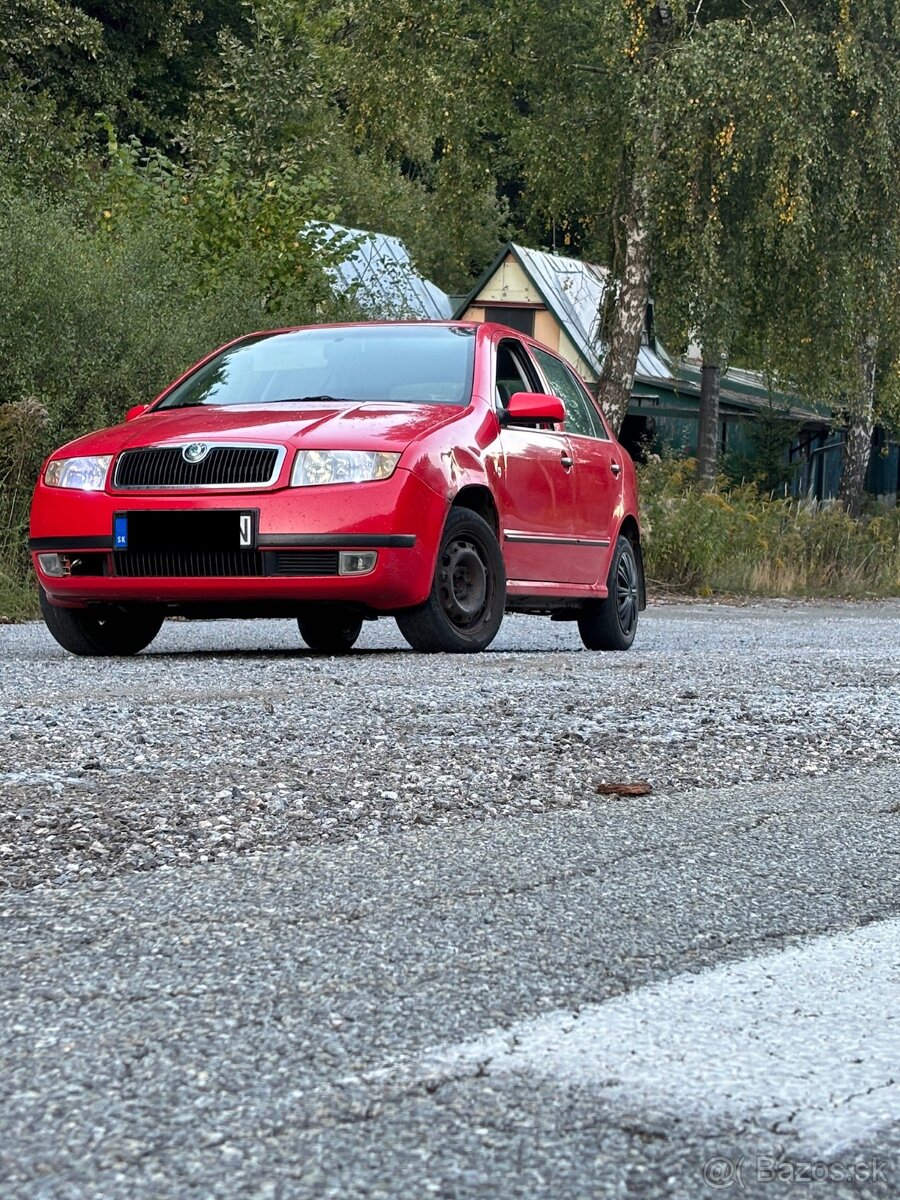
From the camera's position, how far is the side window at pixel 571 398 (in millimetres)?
10805

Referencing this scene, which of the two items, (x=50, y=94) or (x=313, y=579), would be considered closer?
(x=313, y=579)

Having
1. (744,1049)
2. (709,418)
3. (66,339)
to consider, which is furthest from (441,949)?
(709,418)

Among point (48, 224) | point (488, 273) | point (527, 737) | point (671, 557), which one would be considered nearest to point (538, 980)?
point (527, 737)

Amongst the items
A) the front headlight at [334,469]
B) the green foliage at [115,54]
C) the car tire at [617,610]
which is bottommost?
the car tire at [617,610]

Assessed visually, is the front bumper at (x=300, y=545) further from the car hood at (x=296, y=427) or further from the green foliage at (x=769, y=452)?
the green foliage at (x=769, y=452)

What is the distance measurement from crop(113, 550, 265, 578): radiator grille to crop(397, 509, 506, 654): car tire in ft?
2.59

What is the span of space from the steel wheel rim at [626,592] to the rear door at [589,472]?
0.84 ft

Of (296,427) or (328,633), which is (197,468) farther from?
(328,633)

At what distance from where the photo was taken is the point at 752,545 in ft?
74.4

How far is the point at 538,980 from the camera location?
3.02 metres

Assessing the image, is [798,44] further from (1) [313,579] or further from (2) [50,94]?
(2) [50,94]

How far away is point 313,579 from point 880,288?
16203 millimetres

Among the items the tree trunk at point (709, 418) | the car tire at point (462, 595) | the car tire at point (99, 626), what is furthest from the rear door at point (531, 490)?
the tree trunk at point (709, 418)

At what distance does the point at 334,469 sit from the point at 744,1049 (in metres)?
6.03
